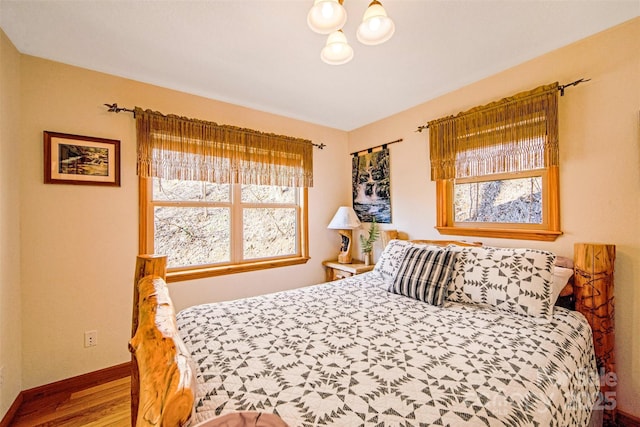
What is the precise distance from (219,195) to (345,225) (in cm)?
147

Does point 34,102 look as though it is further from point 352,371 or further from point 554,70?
point 554,70

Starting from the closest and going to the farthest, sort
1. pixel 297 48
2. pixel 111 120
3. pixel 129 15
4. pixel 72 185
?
pixel 129 15 < pixel 297 48 < pixel 72 185 < pixel 111 120

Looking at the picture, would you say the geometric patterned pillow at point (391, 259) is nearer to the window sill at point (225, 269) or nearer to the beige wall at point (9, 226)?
the window sill at point (225, 269)

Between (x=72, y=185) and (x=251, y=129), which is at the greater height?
(x=251, y=129)

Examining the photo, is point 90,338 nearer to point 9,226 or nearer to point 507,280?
point 9,226

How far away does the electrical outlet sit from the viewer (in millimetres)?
2068

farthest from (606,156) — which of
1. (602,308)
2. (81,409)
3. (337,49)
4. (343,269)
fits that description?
(81,409)

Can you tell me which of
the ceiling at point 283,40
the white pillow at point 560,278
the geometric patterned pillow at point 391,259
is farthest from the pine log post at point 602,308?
the ceiling at point 283,40

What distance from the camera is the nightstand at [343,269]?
3.00 m

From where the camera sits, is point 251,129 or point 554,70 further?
point 251,129

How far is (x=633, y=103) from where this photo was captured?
1.62m

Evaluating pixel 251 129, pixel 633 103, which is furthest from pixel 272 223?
pixel 633 103

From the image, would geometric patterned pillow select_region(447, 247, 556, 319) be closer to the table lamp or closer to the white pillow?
the white pillow

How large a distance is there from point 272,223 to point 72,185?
1759 millimetres
